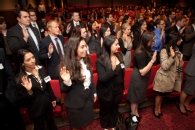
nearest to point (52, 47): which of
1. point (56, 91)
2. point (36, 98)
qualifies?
point (56, 91)

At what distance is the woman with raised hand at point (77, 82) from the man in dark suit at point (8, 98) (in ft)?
2.40

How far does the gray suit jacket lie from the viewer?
401 cm

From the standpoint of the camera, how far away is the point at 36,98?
6.61 ft

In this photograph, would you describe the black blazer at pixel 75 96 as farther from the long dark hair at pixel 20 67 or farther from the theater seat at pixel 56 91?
the theater seat at pixel 56 91

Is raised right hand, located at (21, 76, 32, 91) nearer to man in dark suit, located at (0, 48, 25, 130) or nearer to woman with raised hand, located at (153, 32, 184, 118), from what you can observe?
man in dark suit, located at (0, 48, 25, 130)

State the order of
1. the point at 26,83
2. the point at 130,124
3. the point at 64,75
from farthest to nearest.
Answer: the point at 130,124 → the point at 26,83 → the point at 64,75

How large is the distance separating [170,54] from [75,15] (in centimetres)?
279

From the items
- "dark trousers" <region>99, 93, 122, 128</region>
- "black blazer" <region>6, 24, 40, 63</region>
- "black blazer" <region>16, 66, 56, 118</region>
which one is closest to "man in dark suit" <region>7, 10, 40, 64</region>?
"black blazer" <region>6, 24, 40, 63</region>

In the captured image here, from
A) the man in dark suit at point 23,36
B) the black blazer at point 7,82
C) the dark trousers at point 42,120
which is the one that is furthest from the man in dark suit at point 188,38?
the black blazer at point 7,82

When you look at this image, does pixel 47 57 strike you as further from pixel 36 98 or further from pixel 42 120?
pixel 42 120

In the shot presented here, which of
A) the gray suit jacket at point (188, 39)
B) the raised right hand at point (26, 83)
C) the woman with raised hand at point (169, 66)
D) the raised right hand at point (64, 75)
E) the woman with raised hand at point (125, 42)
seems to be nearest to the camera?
the raised right hand at point (64, 75)

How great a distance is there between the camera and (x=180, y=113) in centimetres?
314

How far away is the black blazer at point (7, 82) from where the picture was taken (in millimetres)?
2029

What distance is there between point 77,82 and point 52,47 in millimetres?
1135
